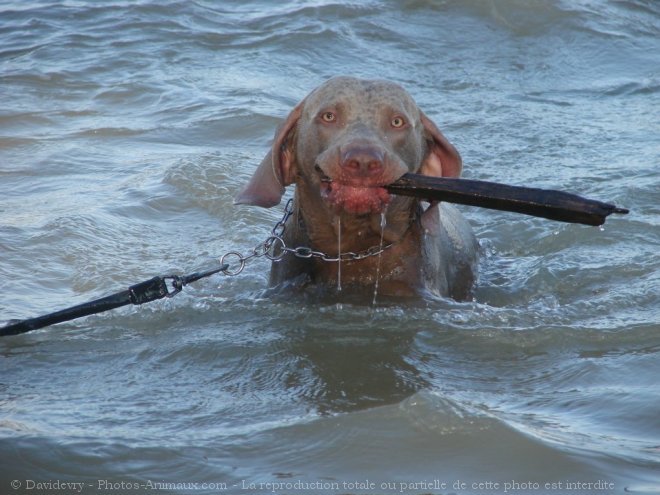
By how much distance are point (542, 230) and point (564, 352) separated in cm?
273

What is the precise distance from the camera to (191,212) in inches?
314

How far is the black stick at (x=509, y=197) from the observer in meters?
4.71

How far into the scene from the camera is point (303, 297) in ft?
18.9

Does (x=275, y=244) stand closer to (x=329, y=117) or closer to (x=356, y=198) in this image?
(x=329, y=117)

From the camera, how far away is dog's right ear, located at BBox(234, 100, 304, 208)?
5.46 meters

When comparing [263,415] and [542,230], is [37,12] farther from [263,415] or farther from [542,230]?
[263,415]

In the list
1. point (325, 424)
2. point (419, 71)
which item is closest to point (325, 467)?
point (325, 424)

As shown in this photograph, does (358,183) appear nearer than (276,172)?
Yes

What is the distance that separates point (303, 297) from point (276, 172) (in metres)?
0.66

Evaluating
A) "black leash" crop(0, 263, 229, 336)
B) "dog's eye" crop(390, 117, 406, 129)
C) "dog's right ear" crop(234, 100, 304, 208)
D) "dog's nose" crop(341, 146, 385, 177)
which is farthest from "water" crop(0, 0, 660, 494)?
"dog's eye" crop(390, 117, 406, 129)

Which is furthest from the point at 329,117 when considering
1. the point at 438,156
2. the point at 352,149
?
the point at 438,156

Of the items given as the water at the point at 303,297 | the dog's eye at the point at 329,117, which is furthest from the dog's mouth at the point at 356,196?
the water at the point at 303,297

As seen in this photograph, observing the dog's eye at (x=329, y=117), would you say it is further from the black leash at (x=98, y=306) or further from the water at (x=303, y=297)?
the black leash at (x=98, y=306)

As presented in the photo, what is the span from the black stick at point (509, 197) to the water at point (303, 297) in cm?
66
